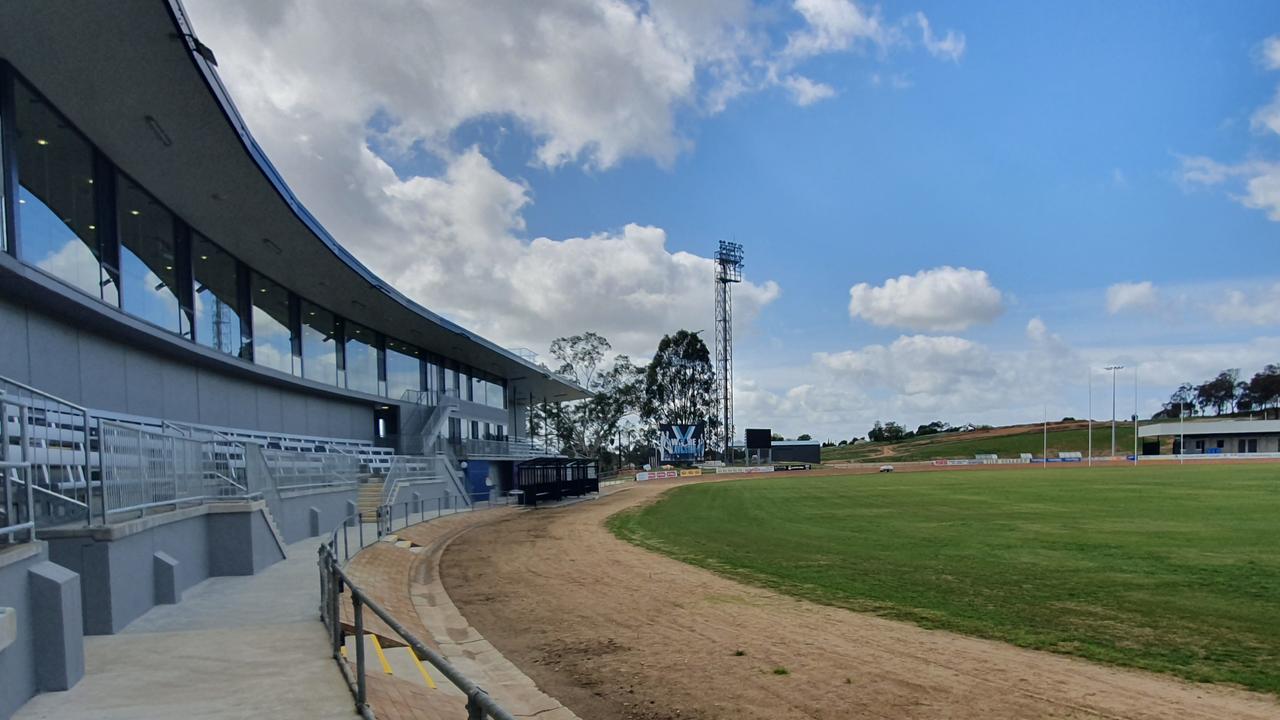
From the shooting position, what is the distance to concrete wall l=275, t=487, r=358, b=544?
1875 cm

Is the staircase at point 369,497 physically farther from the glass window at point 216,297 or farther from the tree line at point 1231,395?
the tree line at point 1231,395

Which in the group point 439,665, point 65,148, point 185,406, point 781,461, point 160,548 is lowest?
point 781,461

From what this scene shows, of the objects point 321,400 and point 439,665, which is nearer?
point 439,665

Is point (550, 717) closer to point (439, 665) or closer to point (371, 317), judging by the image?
point (439, 665)

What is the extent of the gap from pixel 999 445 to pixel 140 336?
136 m

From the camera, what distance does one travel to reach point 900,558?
57.3ft

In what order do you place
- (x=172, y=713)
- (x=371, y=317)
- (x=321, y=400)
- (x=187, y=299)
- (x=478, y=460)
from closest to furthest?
(x=172, y=713), (x=187, y=299), (x=321, y=400), (x=371, y=317), (x=478, y=460)

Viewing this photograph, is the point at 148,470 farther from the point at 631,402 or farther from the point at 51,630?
the point at 631,402

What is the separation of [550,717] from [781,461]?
83.4 metres

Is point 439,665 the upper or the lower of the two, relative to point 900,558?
upper

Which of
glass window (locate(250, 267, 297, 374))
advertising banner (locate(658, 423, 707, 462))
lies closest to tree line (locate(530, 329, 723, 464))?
advertising banner (locate(658, 423, 707, 462))

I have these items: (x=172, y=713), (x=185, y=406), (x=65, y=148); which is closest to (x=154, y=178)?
(x=65, y=148)

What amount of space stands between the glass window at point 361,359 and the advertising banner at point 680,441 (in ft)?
167

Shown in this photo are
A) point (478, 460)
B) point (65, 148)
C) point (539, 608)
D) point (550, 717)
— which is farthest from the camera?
point (478, 460)
